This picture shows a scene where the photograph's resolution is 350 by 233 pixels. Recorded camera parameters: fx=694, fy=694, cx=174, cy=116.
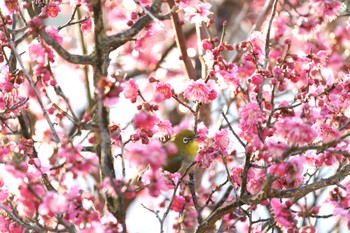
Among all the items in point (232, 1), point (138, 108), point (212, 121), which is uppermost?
point (232, 1)

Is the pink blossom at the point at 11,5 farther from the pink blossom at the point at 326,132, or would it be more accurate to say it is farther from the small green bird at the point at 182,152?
the pink blossom at the point at 326,132

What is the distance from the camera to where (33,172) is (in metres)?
3.52

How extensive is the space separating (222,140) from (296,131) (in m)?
0.94

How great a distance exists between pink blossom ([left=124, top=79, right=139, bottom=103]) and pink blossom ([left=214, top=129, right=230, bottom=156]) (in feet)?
1.94

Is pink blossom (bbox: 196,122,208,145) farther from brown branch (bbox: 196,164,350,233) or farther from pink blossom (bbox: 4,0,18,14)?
pink blossom (bbox: 4,0,18,14)

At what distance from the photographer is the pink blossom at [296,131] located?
11.6ft

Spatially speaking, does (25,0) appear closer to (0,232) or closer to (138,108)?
(138,108)

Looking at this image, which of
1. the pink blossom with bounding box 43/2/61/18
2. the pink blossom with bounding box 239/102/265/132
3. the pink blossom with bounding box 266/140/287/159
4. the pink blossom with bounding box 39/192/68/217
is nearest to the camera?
the pink blossom with bounding box 39/192/68/217

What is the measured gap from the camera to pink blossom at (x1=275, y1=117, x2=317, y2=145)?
3.54 m

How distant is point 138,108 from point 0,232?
110 centimetres

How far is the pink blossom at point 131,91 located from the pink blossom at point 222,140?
59cm

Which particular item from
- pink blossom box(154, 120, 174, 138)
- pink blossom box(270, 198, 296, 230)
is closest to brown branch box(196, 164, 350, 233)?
pink blossom box(270, 198, 296, 230)

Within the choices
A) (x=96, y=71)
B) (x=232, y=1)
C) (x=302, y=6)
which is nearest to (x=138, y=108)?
(x=96, y=71)

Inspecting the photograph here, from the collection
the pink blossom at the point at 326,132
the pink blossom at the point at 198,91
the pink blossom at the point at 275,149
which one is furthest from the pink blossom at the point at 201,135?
the pink blossom at the point at 275,149
